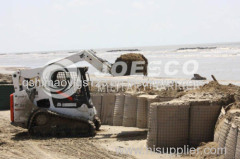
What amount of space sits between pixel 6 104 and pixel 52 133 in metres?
6.93

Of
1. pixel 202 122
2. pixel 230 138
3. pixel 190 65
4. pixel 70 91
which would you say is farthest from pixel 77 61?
pixel 190 65

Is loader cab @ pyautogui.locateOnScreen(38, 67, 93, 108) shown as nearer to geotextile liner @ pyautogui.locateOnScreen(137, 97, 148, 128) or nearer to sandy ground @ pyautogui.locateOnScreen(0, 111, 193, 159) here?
sandy ground @ pyautogui.locateOnScreen(0, 111, 193, 159)

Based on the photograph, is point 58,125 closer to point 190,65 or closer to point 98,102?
point 98,102

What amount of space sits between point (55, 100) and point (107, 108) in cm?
259

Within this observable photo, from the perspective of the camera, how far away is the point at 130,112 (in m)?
12.1

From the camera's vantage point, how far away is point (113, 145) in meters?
10.1

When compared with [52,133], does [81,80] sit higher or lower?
higher

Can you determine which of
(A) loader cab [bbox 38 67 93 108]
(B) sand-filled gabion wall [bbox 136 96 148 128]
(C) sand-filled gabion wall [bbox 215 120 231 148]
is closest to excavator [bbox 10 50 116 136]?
(A) loader cab [bbox 38 67 93 108]

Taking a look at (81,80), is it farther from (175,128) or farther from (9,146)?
(175,128)

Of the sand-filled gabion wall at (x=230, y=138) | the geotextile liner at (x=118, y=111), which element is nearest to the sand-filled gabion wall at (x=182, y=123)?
the sand-filled gabion wall at (x=230, y=138)

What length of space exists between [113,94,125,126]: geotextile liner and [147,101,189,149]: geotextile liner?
3.44 m

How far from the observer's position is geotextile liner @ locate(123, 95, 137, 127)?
→ 1204cm

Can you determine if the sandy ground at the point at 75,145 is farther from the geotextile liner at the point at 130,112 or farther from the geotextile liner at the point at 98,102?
the geotextile liner at the point at 98,102

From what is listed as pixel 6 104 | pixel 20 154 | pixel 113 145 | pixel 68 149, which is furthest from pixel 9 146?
pixel 6 104
